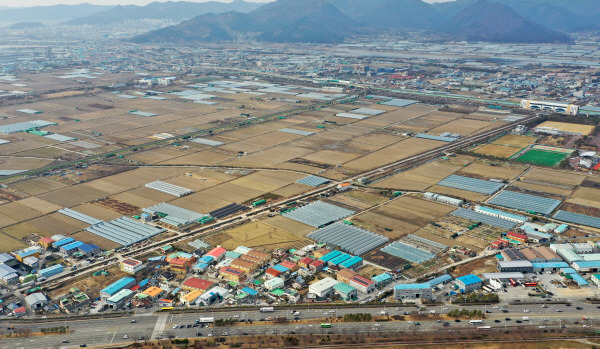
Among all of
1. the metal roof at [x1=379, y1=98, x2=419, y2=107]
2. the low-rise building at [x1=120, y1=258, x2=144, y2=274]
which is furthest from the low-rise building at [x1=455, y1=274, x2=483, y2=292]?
the metal roof at [x1=379, y1=98, x2=419, y2=107]

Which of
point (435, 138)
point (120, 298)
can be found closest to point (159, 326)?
point (120, 298)

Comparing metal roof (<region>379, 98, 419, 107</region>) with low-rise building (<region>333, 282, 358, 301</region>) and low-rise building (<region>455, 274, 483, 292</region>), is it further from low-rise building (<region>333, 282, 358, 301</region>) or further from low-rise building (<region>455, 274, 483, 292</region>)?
low-rise building (<region>333, 282, 358, 301</region>)

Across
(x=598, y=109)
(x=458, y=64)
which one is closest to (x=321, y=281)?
(x=598, y=109)

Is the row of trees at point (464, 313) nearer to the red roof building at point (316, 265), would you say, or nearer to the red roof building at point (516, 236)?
the red roof building at point (316, 265)

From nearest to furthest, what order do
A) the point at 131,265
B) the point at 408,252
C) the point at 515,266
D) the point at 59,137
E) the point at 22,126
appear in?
the point at 515,266
the point at 131,265
the point at 408,252
the point at 59,137
the point at 22,126

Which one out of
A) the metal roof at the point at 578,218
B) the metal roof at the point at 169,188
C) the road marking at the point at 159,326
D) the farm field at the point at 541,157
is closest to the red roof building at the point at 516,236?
the metal roof at the point at 578,218

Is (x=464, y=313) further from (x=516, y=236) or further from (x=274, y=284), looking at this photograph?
(x=516, y=236)

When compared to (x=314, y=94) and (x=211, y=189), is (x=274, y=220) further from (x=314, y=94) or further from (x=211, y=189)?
(x=314, y=94)
